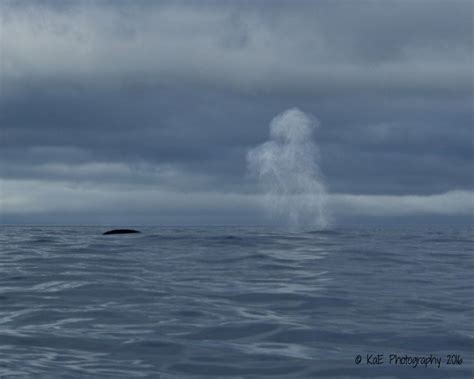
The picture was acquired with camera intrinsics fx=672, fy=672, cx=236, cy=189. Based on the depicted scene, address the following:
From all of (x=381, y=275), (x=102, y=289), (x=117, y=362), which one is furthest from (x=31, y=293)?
(x=381, y=275)

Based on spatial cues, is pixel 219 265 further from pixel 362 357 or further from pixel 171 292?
pixel 362 357

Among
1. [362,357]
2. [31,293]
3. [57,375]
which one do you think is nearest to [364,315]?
[362,357]

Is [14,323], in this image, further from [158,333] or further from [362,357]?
[362,357]

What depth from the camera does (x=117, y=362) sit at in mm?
14570

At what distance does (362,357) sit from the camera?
49.6ft

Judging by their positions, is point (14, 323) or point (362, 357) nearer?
point (362, 357)

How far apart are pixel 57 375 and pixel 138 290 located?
11.8 metres

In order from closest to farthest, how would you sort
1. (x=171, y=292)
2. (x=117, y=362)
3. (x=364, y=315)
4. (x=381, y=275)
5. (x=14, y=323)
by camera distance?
1. (x=117, y=362)
2. (x=14, y=323)
3. (x=364, y=315)
4. (x=171, y=292)
5. (x=381, y=275)

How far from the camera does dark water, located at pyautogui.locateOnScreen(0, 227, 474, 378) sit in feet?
47.5

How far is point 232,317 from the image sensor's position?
19812 millimetres

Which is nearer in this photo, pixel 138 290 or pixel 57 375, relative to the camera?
pixel 57 375

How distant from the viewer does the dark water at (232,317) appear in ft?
47.5

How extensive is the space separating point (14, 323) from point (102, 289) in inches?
264

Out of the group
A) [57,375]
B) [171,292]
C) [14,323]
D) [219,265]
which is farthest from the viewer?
[219,265]
